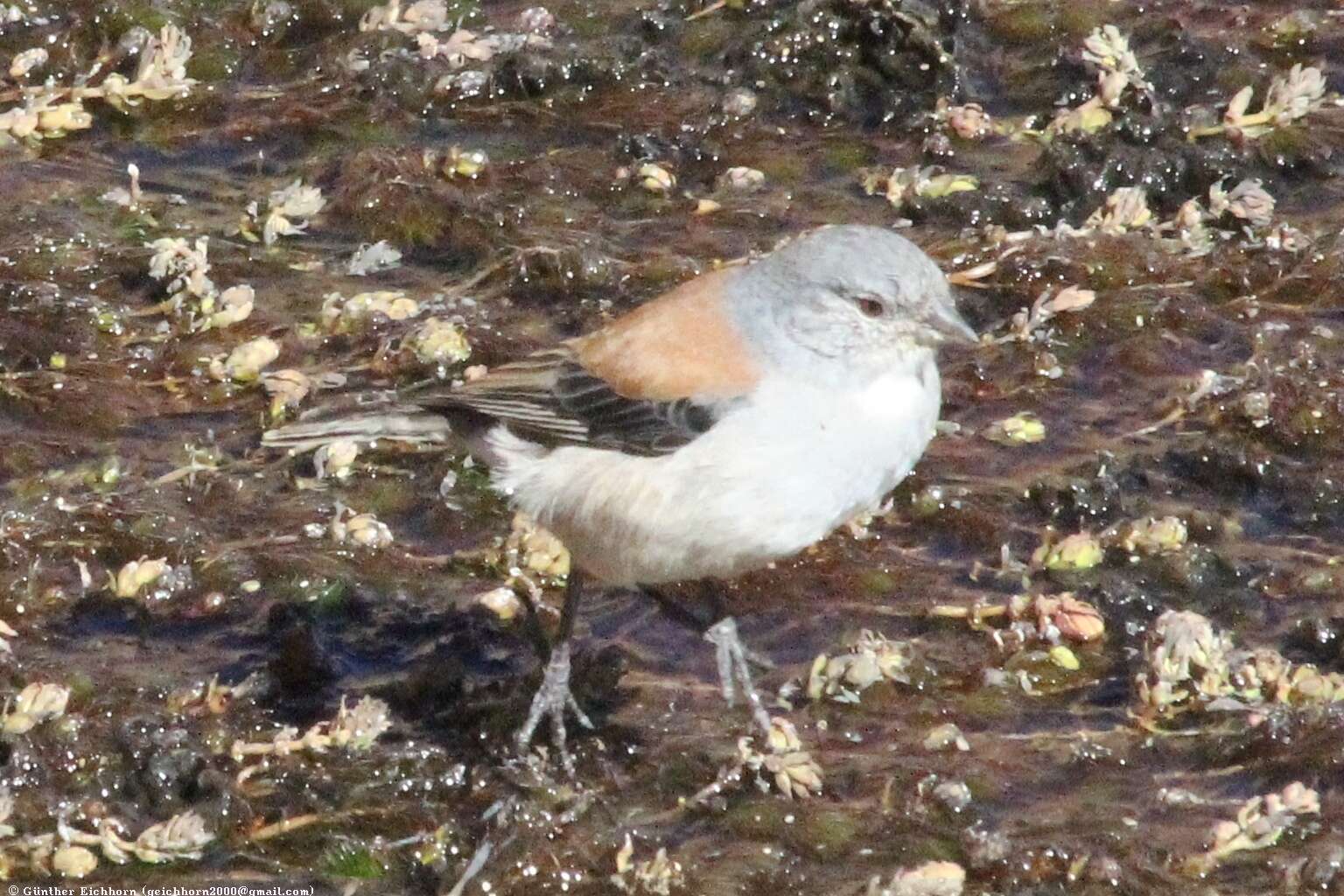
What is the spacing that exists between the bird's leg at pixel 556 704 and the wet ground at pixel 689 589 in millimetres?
76

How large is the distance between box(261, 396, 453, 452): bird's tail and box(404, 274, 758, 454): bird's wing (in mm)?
106

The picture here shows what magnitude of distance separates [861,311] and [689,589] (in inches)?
54.2

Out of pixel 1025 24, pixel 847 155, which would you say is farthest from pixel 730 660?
pixel 1025 24

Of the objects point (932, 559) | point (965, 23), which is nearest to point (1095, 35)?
point (965, 23)

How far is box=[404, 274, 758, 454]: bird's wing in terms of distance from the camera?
607cm

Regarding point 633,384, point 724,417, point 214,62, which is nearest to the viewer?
point 724,417

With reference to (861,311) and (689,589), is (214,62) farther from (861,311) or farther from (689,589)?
(861,311)

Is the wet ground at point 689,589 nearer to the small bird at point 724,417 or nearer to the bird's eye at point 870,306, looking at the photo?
the small bird at point 724,417

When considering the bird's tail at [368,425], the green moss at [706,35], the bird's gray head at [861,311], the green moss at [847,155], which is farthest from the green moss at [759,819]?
the green moss at [706,35]

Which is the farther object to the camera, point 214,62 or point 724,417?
point 214,62

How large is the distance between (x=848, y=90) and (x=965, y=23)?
0.84 m

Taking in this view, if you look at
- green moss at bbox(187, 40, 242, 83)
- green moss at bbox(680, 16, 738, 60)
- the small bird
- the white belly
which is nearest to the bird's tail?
the small bird

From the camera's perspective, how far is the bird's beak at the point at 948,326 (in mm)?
5992

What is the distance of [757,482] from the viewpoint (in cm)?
576
